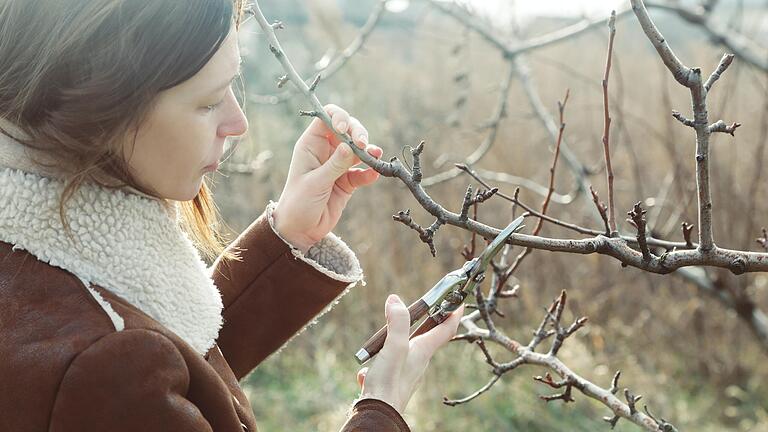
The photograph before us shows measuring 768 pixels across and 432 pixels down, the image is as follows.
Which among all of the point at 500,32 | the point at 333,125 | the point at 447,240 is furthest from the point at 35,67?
the point at 447,240

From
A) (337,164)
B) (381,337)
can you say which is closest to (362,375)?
(381,337)

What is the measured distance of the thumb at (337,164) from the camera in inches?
54.9

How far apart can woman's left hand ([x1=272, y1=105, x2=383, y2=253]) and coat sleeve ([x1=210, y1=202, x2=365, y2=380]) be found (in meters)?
0.03

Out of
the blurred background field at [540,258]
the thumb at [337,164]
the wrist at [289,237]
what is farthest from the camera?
the blurred background field at [540,258]

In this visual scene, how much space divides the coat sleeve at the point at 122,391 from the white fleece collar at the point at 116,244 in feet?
0.15

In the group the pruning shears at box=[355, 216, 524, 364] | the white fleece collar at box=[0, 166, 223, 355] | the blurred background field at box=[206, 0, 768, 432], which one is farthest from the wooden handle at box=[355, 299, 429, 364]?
the blurred background field at box=[206, 0, 768, 432]

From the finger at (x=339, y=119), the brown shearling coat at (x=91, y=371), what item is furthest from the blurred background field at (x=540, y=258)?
the brown shearling coat at (x=91, y=371)

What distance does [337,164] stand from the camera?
1436mm

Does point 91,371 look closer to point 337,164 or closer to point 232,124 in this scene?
point 232,124

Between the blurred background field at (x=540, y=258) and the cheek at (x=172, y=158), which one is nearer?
the cheek at (x=172, y=158)

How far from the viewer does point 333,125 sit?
4.11 feet

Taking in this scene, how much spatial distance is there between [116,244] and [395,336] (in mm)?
387

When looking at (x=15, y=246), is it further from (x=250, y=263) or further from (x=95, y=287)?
(x=250, y=263)

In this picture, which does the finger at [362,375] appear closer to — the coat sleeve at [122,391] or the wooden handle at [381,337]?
the wooden handle at [381,337]
